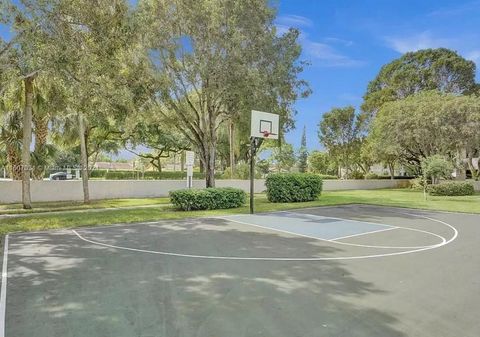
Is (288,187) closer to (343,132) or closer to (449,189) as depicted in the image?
(449,189)

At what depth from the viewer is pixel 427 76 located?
127 ft

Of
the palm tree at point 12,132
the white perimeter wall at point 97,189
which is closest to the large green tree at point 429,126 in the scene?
the white perimeter wall at point 97,189

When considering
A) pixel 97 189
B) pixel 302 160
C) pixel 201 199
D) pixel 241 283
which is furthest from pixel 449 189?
pixel 302 160

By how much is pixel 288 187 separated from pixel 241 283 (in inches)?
520

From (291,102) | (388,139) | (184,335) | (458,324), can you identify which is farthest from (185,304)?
(388,139)

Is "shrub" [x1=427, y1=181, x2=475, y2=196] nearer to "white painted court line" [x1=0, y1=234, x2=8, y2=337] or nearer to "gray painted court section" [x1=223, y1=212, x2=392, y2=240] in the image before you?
"gray painted court section" [x1=223, y1=212, x2=392, y2=240]

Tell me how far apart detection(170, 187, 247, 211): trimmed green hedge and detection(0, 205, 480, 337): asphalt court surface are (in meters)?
5.11

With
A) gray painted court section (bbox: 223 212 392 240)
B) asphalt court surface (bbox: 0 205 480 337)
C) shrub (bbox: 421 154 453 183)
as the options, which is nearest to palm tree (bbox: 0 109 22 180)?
asphalt court surface (bbox: 0 205 480 337)

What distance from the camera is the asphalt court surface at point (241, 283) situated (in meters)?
3.90

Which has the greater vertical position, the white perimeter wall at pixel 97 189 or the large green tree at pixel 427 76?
the large green tree at pixel 427 76

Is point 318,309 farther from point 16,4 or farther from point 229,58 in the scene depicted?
point 229,58

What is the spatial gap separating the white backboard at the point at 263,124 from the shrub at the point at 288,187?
3618mm

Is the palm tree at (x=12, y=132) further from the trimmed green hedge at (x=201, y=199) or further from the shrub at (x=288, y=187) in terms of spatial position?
the shrub at (x=288, y=187)

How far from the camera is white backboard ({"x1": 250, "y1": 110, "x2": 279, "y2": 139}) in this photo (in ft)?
48.1
